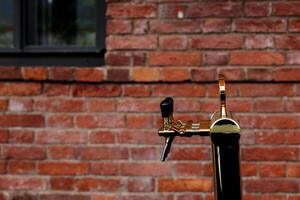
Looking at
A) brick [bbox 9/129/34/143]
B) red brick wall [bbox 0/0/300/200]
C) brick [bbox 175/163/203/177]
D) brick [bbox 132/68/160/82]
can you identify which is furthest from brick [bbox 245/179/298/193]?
brick [bbox 9/129/34/143]

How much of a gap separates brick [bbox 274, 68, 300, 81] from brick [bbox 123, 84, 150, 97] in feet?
2.14

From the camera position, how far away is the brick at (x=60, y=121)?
8.84ft

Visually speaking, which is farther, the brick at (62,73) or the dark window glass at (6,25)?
the dark window glass at (6,25)

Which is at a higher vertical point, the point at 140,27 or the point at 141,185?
the point at 140,27

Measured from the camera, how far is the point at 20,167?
273cm

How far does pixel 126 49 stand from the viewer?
8.66 feet

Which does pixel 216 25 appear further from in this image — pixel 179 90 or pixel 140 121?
pixel 140 121

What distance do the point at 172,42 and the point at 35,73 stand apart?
0.73 meters

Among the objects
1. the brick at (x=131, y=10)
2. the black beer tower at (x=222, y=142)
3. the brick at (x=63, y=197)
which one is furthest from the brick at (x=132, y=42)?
the black beer tower at (x=222, y=142)

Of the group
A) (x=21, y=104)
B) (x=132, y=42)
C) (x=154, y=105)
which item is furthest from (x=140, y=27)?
(x=21, y=104)

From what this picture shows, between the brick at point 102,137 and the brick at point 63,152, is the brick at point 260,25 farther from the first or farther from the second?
the brick at point 63,152

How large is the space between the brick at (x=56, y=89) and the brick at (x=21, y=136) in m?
0.23

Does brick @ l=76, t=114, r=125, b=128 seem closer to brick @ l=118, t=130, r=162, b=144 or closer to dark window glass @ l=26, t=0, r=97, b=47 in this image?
brick @ l=118, t=130, r=162, b=144

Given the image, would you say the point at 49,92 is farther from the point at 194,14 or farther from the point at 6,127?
the point at 194,14
